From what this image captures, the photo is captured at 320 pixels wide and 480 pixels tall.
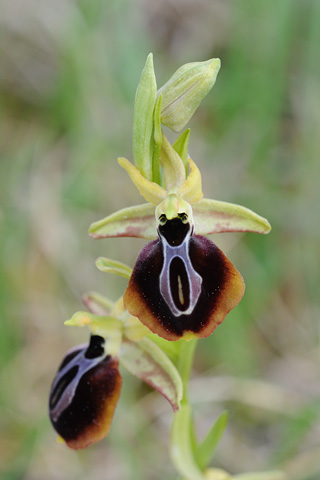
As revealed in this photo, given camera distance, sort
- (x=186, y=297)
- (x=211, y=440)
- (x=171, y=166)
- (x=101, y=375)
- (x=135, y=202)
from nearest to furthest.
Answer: (x=186, y=297)
(x=171, y=166)
(x=101, y=375)
(x=211, y=440)
(x=135, y=202)

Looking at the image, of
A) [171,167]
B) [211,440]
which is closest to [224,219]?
[171,167]

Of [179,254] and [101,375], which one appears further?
[101,375]

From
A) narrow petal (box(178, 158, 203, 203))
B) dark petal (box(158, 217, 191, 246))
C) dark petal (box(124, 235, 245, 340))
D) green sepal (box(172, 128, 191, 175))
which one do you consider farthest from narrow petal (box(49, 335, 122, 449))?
Result: green sepal (box(172, 128, 191, 175))

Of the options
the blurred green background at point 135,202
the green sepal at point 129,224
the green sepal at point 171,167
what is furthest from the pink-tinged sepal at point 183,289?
the blurred green background at point 135,202

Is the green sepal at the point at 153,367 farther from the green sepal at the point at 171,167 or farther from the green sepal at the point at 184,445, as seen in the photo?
the green sepal at the point at 171,167

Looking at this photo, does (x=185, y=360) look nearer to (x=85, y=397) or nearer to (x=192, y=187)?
(x=85, y=397)

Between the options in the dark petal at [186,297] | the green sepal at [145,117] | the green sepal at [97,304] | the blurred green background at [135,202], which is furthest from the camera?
the blurred green background at [135,202]

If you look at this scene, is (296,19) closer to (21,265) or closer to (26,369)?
(21,265)
